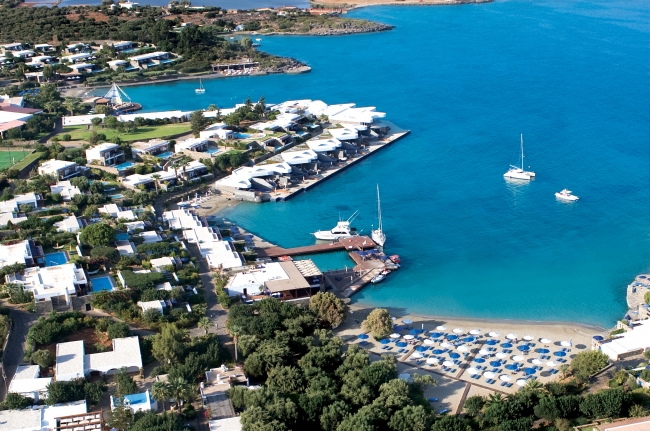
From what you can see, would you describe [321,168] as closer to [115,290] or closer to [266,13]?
[115,290]

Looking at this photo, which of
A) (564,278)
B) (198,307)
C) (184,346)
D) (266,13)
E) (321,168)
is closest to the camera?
(184,346)

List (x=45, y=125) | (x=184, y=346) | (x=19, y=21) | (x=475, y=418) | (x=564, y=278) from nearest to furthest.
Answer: (x=475, y=418)
(x=184, y=346)
(x=564, y=278)
(x=45, y=125)
(x=19, y=21)

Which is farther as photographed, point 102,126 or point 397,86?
point 397,86

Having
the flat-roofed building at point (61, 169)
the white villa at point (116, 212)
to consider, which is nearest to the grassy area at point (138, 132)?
the flat-roofed building at point (61, 169)

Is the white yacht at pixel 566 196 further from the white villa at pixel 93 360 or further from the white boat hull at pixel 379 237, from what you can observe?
the white villa at pixel 93 360

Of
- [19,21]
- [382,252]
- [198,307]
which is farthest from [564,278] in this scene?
[19,21]

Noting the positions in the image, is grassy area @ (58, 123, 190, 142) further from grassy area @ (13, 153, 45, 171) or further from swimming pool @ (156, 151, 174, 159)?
grassy area @ (13, 153, 45, 171)

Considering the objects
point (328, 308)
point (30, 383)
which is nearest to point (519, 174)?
point (328, 308)
